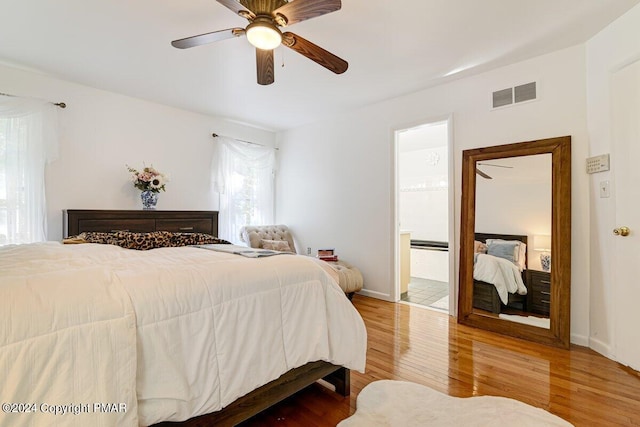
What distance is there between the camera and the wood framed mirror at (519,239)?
2.63 meters

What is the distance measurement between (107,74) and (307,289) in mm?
3153

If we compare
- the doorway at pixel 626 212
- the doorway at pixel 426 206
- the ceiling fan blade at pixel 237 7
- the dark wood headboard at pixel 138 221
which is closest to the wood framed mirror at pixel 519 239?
the doorway at pixel 626 212

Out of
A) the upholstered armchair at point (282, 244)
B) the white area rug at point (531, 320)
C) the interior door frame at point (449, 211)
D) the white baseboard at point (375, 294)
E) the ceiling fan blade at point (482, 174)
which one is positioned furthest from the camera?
the white baseboard at point (375, 294)

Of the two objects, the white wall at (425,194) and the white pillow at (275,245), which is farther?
the white wall at (425,194)

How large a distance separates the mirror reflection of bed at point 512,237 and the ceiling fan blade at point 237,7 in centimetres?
256

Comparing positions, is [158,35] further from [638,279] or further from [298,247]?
[638,279]

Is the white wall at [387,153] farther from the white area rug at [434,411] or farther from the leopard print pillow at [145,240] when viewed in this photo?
the leopard print pillow at [145,240]

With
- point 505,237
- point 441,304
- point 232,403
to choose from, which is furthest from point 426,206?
point 232,403

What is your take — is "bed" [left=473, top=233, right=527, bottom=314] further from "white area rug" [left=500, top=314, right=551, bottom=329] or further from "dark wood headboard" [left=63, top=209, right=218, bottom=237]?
"dark wood headboard" [left=63, top=209, right=218, bottom=237]

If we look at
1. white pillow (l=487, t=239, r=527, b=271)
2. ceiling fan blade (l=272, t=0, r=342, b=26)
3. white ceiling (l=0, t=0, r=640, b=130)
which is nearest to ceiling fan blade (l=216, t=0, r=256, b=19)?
ceiling fan blade (l=272, t=0, r=342, b=26)

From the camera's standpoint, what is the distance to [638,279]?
2.13 m

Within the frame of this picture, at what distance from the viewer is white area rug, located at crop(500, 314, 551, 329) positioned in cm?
267

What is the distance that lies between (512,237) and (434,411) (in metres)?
1.96

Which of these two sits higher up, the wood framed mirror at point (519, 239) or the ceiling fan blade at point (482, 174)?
the ceiling fan blade at point (482, 174)
